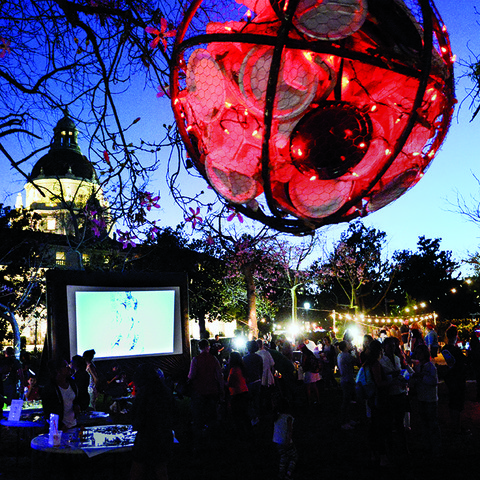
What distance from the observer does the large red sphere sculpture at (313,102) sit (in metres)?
0.98

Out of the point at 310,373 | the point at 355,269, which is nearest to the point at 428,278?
the point at 355,269

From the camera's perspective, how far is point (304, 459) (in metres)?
6.59

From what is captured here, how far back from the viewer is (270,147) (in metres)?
1.10

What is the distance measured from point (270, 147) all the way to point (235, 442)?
25.0ft

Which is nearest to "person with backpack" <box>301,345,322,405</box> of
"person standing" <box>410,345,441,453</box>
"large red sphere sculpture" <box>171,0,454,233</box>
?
"person standing" <box>410,345,441,453</box>

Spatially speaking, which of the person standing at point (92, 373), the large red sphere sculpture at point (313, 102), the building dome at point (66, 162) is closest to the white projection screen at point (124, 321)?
the person standing at point (92, 373)

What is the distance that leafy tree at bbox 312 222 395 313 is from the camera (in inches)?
1303

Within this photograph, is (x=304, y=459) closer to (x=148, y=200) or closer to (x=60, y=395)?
(x=60, y=395)

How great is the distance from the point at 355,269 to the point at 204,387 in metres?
28.4

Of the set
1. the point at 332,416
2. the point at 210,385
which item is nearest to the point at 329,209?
the point at 210,385

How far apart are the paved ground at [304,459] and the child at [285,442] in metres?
0.28

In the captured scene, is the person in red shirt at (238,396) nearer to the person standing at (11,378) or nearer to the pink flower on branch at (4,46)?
the person standing at (11,378)

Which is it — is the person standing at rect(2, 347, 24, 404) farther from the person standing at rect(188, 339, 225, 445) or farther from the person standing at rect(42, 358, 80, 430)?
the person standing at rect(188, 339, 225, 445)

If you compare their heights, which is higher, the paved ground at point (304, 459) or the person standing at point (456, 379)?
the person standing at point (456, 379)
